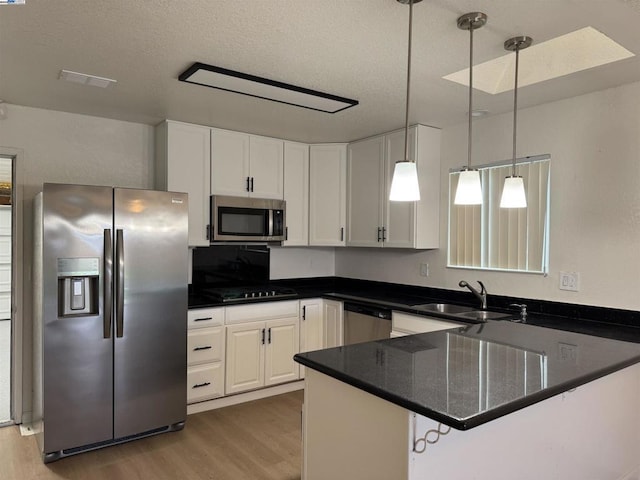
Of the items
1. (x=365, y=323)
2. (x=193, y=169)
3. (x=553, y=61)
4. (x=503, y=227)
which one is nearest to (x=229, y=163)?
(x=193, y=169)

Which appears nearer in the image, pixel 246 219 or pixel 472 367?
pixel 472 367

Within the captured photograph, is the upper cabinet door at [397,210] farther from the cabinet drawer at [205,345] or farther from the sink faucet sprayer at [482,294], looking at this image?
A: the cabinet drawer at [205,345]

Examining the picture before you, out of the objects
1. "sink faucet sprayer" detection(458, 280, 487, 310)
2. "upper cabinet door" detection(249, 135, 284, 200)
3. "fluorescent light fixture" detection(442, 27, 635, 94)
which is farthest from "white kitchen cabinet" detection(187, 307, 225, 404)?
"fluorescent light fixture" detection(442, 27, 635, 94)

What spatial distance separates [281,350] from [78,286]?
1715 mm

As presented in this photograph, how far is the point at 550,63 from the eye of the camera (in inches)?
104

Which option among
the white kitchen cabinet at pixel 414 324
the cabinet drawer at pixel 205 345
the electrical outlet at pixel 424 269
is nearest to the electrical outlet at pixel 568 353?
the white kitchen cabinet at pixel 414 324

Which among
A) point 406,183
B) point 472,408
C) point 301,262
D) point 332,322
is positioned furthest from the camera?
point 301,262

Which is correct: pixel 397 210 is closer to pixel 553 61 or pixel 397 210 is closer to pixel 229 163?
pixel 229 163

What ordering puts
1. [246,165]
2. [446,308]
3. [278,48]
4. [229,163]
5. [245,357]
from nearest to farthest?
[278,48] → [446,308] → [245,357] → [229,163] → [246,165]

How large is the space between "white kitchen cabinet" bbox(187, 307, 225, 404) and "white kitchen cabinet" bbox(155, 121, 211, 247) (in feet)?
2.02

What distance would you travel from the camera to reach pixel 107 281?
2.84 metres

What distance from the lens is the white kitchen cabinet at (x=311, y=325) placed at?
4.00 m

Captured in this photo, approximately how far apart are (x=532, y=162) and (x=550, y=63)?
0.73 metres

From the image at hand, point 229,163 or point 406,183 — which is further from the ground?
point 229,163
